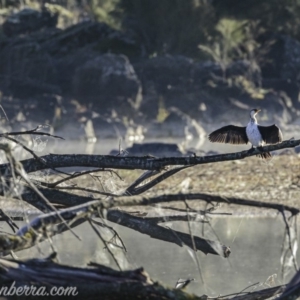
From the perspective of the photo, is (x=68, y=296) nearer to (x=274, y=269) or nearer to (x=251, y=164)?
(x=274, y=269)

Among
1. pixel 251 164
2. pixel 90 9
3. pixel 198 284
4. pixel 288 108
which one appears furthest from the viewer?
pixel 90 9

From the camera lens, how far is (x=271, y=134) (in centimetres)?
917

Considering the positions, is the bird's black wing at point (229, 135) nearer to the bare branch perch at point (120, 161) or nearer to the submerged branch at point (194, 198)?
the bare branch perch at point (120, 161)

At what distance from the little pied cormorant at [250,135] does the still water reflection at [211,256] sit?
217cm

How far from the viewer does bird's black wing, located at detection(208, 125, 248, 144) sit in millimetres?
9094

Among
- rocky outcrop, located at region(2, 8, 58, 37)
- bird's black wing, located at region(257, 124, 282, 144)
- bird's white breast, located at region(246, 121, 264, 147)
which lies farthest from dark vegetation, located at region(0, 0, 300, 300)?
bird's black wing, located at region(257, 124, 282, 144)

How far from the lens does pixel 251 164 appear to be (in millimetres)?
21594

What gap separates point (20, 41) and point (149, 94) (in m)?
6.20

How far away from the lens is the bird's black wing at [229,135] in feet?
29.8

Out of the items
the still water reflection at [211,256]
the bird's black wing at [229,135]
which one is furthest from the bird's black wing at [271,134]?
the still water reflection at [211,256]

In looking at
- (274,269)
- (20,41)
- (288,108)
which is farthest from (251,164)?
(20,41)

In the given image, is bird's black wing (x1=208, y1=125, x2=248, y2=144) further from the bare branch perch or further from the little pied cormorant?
the bare branch perch

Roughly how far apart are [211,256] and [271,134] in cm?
545

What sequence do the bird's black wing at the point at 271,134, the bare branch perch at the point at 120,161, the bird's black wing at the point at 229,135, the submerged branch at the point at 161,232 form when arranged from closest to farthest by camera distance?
the bare branch perch at the point at 120,161 < the submerged branch at the point at 161,232 < the bird's black wing at the point at 271,134 < the bird's black wing at the point at 229,135
